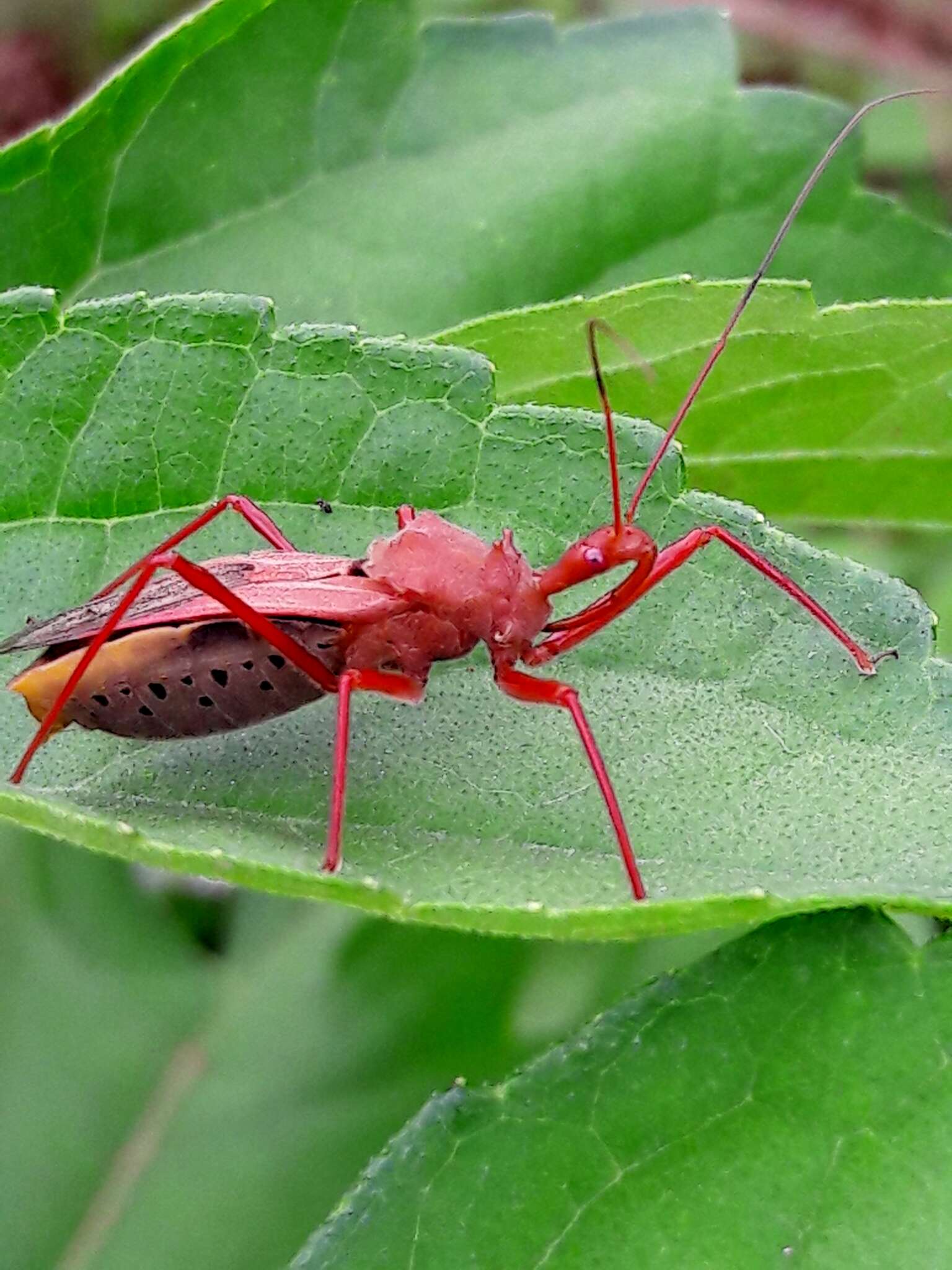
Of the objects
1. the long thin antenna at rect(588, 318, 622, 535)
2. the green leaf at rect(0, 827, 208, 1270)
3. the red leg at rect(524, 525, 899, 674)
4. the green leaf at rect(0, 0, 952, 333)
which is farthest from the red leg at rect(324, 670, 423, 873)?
the green leaf at rect(0, 827, 208, 1270)

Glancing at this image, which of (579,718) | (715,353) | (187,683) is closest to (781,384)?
(715,353)

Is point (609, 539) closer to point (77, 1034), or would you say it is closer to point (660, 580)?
point (660, 580)

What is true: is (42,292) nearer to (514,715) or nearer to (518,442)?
(518,442)

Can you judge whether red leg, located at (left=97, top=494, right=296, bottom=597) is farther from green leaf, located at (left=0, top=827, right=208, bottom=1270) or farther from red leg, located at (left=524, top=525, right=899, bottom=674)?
green leaf, located at (left=0, top=827, right=208, bottom=1270)

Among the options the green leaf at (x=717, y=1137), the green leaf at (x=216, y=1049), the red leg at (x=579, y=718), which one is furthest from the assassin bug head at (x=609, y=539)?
the green leaf at (x=216, y=1049)

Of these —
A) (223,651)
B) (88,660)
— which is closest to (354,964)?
(223,651)
